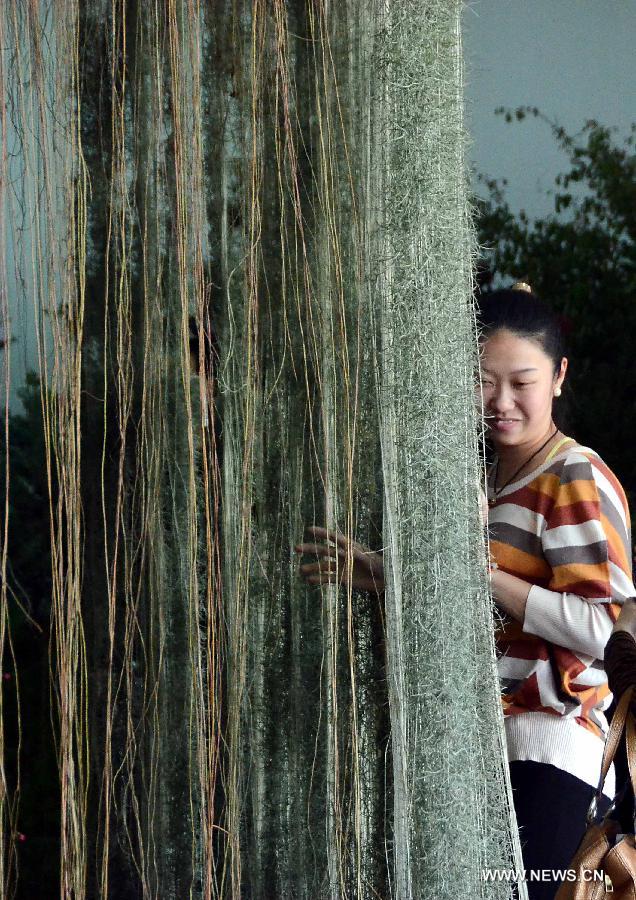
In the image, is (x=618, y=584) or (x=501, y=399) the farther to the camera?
(x=501, y=399)

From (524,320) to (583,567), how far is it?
0.35 metres

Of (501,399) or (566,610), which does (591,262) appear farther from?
(566,610)

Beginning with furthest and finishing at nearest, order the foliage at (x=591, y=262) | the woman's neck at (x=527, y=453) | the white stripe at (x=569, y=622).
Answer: the foliage at (x=591, y=262) → the woman's neck at (x=527, y=453) → the white stripe at (x=569, y=622)

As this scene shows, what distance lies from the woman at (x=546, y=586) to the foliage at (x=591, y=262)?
4.54ft

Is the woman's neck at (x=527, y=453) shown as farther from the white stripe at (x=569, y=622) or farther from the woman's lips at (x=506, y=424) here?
the white stripe at (x=569, y=622)

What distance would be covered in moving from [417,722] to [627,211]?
199 centimetres

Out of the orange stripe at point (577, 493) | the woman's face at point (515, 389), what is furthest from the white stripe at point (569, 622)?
the woman's face at point (515, 389)

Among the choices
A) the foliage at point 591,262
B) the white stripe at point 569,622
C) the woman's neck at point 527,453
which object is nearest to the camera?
the white stripe at point 569,622

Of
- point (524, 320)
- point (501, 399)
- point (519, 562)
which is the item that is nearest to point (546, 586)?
point (519, 562)

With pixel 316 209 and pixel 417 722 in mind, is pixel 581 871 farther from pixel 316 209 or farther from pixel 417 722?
pixel 316 209

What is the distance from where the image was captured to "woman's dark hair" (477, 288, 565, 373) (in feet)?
4.40

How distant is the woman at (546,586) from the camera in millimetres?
1182

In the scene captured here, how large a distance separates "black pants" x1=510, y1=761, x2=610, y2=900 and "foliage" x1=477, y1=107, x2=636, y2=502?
1.56 meters

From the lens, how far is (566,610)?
1.18m
